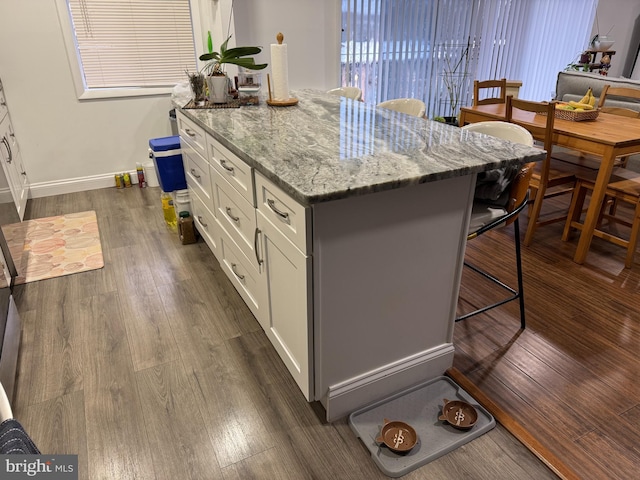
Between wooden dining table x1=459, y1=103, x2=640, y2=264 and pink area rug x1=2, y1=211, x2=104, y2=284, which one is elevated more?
wooden dining table x1=459, y1=103, x2=640, y2=264

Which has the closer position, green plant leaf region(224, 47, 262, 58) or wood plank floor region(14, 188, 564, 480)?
wood plank floor region(14, 188, 564, 480)

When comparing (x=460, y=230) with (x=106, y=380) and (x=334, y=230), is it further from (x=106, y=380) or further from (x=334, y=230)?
(x=106, y=380)

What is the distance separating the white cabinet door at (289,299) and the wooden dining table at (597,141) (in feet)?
6.72

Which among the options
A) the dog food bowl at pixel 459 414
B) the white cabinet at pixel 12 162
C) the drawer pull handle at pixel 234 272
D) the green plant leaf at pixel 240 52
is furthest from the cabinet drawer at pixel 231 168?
the white cabinet at pixel 12 162

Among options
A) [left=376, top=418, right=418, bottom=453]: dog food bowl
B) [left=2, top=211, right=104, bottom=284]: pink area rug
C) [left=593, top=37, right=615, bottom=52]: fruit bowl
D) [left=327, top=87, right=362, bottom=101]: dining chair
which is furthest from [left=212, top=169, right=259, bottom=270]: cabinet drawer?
[left=593, top=37, right=615, bottom=52]: fruit bowl

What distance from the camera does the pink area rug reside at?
2.67 meters

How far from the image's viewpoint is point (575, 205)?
9.55 ft

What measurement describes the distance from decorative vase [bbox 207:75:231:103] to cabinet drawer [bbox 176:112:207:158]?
0.20 m

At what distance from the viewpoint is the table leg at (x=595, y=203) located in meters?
2.51

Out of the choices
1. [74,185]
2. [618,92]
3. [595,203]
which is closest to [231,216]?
[595,203]

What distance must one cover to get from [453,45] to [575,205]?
315 centimetres

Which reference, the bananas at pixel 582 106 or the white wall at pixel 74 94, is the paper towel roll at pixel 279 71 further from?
the bananas at pixel 582 106

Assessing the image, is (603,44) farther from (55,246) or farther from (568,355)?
(55,246)

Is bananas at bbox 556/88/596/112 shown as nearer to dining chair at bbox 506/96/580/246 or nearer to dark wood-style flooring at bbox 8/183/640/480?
dining chair at bbox 506/96/580/246
